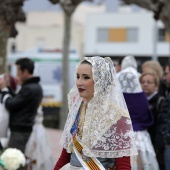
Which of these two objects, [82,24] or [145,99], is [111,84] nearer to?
[145,99]

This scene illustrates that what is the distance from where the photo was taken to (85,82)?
434 centimetres

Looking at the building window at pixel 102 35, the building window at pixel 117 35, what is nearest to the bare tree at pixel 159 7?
the building window at pixel 117 35

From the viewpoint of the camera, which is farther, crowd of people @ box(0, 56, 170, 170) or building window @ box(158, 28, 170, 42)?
building window @ box(158, 28, 170, 42)

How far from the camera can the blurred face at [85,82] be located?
434 cm

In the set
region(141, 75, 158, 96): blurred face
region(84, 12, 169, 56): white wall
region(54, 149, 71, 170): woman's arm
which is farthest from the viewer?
region(84, 12, 169, 56): white wall

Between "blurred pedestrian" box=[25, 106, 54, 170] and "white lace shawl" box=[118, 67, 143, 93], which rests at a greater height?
"white lace shawl" box=[118, 67, 143, 93]

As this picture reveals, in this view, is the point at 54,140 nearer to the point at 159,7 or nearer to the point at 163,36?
the point at 159,7

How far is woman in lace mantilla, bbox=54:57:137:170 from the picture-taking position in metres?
4.30

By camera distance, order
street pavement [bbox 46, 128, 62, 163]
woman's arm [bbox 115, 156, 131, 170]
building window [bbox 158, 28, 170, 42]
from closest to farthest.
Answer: woman's arm [bbox 115, 156, 131, 170], street pavement [bbox 46, 128, 62, 163], building window [bbox 158, 28, 170, 42]

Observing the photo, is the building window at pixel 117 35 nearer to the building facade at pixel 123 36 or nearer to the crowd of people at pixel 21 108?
the building facade at pixel 123 36

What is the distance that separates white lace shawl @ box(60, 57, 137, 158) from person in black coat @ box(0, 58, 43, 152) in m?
3.35

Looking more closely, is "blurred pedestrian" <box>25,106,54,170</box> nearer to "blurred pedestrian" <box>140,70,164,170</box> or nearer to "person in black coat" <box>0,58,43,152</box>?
"person in black coat" <box>0,58,43,152</box>

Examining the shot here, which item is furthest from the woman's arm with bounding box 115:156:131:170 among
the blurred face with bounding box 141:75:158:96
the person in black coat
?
the person in black coat

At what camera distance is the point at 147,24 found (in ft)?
173
